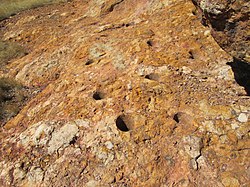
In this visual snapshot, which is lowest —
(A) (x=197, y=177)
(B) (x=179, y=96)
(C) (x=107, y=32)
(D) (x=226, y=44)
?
(A) (x=197, y=177)

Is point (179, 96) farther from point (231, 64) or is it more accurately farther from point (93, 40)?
point (93, 40)

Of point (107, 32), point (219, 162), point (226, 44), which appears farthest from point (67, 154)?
point (107, 32)

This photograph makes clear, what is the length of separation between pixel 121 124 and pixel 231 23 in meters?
2.95

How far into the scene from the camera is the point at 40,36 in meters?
10.7

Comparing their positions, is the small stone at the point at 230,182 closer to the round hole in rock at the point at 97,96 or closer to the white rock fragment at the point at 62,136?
the white rock fragment at the point at 62,136

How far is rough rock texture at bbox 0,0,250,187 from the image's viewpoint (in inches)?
183

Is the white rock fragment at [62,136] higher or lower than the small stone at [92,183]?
higher

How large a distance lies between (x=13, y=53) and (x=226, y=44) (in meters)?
8.08

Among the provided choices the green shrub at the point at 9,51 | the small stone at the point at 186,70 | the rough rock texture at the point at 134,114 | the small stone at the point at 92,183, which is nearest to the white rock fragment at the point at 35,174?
the rough rock texture at the point at 134,114

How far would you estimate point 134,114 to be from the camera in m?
5.51

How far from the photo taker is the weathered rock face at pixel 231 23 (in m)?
4.21

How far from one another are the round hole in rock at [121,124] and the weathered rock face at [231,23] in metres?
2.58

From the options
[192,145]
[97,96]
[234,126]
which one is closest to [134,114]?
[97,96]

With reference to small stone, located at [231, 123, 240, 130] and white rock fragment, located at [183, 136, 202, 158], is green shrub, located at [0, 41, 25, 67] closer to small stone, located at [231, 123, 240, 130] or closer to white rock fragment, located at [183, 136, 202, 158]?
white rock fragment, located at [183, 136, 202, 158]
